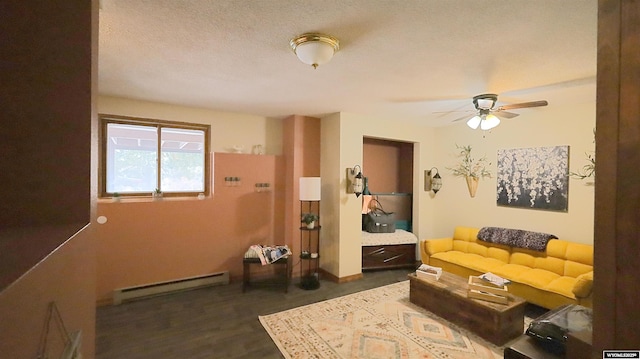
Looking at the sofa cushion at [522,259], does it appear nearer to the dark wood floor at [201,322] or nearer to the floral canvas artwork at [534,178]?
the floral canvas artwork at [534,178]

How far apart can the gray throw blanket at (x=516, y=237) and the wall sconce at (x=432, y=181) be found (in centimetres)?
105

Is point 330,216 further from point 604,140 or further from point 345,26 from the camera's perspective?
point 604,140

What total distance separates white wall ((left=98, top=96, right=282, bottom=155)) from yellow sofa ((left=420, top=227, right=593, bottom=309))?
9.69ft

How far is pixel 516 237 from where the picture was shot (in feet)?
11.9

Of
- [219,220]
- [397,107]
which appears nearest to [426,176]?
[397,107]

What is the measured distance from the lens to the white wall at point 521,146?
3309mm

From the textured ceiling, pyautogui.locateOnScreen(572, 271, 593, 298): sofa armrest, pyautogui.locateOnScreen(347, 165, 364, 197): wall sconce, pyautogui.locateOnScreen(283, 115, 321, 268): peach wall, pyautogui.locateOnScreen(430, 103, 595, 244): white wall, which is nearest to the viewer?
the textured ceiling

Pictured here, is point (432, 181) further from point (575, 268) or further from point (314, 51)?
point (314, 51)

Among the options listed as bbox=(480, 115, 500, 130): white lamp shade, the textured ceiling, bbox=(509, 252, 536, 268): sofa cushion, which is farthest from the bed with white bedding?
bbox=(480, 115, 500, 130): white lamp shade

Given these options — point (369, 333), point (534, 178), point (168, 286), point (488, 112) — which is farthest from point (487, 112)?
point (168, 286)

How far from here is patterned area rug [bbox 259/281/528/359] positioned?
232 centimetres

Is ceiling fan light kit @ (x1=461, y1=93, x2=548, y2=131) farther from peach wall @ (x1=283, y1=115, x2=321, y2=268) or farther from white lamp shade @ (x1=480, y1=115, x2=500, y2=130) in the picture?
→ peach wall @ (x1=283, y1=115, x2=321, y2=268)

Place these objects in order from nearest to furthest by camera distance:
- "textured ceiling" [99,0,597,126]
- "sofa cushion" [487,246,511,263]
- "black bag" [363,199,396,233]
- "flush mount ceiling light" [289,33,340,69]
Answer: "textured ceiling" [99,0,597,126] < "flush mount ceiling light" [289,33,340,69] < "sofa cushion" [487,246,511,263] < "black bag" [363,199,396,233]

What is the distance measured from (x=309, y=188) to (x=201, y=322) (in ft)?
6.45
